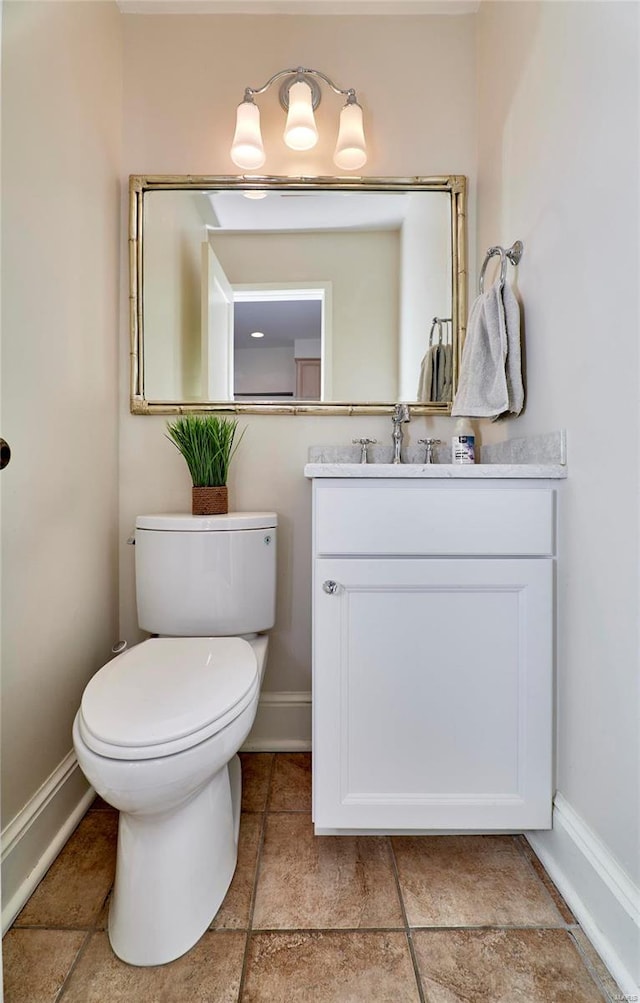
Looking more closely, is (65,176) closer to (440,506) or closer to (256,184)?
(256,184)

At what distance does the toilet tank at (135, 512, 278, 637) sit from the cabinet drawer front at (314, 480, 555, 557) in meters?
0.38

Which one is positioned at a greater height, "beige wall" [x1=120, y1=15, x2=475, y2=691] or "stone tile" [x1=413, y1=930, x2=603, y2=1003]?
"beige wall" [x1=120, y1=15, x2=475, y2=691]

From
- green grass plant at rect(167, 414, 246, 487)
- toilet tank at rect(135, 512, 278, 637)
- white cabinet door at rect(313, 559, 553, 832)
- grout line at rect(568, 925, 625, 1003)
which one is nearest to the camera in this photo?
grout line at rect(568, 925, 625, 1003)

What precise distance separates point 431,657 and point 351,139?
149 cm

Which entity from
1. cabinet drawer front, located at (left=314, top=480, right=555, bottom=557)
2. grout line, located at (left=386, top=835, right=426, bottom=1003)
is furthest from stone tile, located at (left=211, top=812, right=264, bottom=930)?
cabinet drawer front, located at (left=314, top=480, right=555, bottom=557)

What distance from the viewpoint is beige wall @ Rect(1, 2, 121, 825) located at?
1.02m

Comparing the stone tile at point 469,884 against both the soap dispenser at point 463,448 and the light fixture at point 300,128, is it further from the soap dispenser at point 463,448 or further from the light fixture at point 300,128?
the light fixture at point 300,128

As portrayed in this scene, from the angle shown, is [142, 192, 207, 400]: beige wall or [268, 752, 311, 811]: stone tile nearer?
[268, 752, 311, 811]: stone tile

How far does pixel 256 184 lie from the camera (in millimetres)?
1599

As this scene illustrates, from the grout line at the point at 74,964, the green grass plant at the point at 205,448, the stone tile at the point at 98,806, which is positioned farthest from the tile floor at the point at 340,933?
the green grass plant at the point at 205,448

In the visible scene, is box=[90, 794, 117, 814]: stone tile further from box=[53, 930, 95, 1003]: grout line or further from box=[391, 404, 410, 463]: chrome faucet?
box=[391, 404, 410, 463]: chrome faucet

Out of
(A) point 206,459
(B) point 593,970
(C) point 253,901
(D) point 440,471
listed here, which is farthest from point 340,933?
(A) point 206,459

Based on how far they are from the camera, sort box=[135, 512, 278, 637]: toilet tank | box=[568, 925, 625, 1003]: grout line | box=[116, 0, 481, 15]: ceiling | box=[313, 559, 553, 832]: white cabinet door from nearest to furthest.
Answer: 1. box=[568, 925, 625, 1003]: grout line
2. box=[313, 559, 553, 832]: white cabinet door
3. box=[135, 512, 278, 637]: toilet tank
4. box=[116, 0, 481, 15]: ceiling

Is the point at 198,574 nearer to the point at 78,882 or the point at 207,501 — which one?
the point at 207,501
